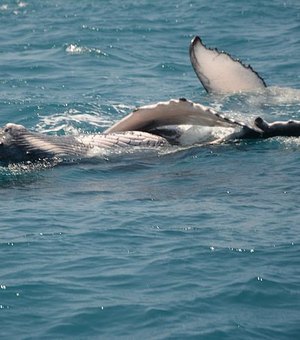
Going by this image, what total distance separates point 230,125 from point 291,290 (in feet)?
17.2

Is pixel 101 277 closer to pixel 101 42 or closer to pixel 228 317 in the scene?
pixel 228 317

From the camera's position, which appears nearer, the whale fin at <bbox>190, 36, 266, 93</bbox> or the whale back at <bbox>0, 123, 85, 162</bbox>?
the whale back at <bbox>0, 123, 85, 162</bbox>

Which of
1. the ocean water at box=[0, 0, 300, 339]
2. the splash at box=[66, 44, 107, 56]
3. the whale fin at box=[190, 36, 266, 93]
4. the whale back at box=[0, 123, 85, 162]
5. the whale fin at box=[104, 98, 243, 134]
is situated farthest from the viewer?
the splash at box=[66, 44, 107, 56]

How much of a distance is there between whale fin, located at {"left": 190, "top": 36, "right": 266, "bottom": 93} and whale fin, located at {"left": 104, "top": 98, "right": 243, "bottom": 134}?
3087mm

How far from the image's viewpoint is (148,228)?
1231 cm

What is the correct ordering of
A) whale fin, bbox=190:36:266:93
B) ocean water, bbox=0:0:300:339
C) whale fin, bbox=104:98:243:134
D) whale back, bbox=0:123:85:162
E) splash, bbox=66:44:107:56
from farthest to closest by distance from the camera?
1. splash, bbox=66:44:107:56
2. whale fin, bbox=190:36:266:93
3. whale fin, bbox=104:98:243:134
4. whale back, bbox=0:123:85:162
5. ocean water, bbox=0:0:300:339

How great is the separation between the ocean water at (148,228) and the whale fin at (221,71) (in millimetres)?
274

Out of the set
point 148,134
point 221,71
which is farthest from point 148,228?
point 221,71

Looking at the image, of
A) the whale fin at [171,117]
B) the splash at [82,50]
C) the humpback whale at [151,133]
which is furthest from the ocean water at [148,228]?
the splash at [82,50]

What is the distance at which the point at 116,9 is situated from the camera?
105ft

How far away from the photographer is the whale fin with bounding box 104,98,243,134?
49.1ft

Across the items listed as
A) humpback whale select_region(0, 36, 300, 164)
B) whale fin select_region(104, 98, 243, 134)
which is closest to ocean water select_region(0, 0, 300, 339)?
humpback whale select_region(0, 36, 300, 164)

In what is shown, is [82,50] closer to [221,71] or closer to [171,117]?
[221,71]

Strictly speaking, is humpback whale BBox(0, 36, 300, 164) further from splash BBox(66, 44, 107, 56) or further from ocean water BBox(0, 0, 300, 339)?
splash BBox(66, 44, 107, 56)
